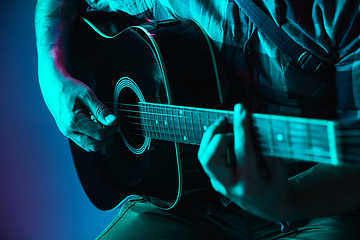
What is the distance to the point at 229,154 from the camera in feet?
1.80

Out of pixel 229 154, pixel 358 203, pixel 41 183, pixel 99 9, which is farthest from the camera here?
pixel 41 183

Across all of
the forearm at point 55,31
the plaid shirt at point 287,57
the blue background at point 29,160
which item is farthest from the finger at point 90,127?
the blue background at point 29,160

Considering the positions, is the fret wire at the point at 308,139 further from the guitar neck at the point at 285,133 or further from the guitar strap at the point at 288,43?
the guitar strap at the point at 288,43

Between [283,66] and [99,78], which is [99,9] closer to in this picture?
[99,78]

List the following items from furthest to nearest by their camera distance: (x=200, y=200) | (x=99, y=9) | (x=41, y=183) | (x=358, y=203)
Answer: (x=41, y=183), (x=99, y=9), (x=200, y=200), (x=358, y=203)

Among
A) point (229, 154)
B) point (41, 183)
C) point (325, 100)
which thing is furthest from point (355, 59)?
point (41, 183)

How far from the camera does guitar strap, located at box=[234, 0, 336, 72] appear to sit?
0.72 meters

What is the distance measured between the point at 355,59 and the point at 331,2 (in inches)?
5.6

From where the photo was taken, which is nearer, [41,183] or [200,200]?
[200,200]

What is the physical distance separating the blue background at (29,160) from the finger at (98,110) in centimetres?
73

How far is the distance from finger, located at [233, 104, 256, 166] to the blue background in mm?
1281

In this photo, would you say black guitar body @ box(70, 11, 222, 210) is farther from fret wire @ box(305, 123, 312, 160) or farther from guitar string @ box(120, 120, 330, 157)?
fret wire @ box(305, 123, 312, 160)

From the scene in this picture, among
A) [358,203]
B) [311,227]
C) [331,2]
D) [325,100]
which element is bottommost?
[311,227]

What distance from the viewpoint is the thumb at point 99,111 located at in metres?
0.87
